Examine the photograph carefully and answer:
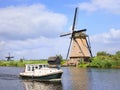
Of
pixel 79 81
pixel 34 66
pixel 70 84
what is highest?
pixel 34 66

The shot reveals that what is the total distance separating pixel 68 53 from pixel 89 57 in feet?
24.0

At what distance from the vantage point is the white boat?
54678 mm

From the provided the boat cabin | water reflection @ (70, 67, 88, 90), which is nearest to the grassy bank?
water reflection @ (70, 67, 88, 90)

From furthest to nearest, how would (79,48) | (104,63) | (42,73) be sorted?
(79,48), (104,63), (42,73)

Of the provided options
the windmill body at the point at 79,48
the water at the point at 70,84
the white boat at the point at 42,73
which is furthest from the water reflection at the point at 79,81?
Result: the windmill body at the point at 79,48

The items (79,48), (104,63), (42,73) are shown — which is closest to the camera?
(42,73)

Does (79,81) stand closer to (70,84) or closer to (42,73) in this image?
(70,84)

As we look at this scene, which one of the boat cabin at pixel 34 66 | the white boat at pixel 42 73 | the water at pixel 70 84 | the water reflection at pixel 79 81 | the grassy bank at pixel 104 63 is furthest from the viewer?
the grassy bank at pixel 104 63

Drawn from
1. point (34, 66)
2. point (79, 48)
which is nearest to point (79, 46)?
point (79, 48)

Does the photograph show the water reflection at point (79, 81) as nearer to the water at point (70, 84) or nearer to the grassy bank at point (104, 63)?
the water at point (70, 84)

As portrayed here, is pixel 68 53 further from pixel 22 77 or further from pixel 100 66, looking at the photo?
pixel 22 77

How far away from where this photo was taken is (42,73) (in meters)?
55.7

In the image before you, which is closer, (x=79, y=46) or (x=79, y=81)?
(x=79, y=81)

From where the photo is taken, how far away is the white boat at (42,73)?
179ft
